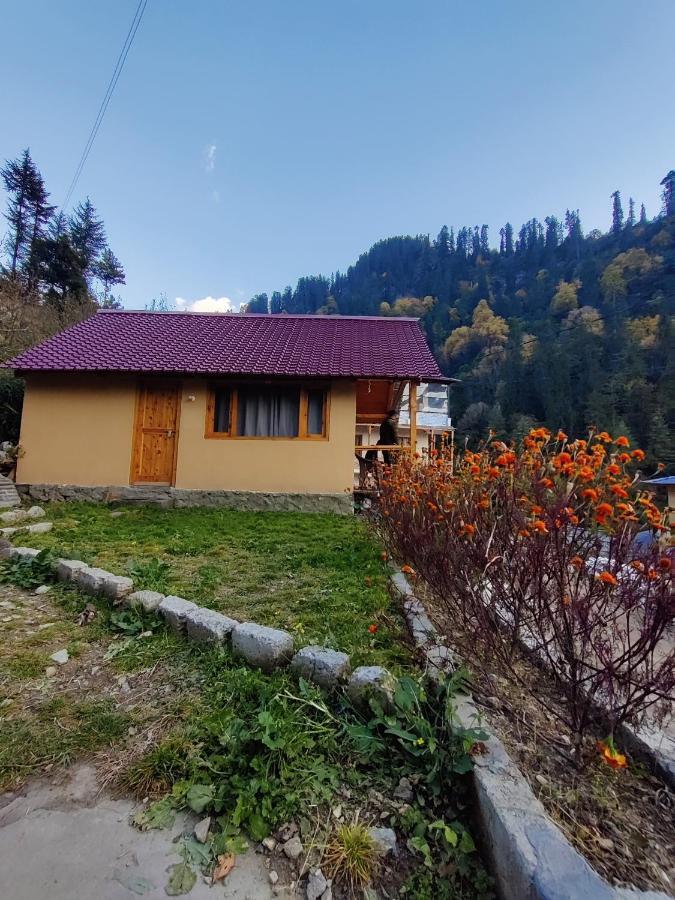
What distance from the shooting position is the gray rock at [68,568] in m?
3.48

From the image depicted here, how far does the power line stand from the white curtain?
594 cm

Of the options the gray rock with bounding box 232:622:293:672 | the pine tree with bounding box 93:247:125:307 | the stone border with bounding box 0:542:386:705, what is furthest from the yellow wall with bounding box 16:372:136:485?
the pine tree with bounding box 93:247:125:307

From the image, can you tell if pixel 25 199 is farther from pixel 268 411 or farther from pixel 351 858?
pixel 351 858

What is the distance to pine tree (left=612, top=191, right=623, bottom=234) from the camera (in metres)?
58.4

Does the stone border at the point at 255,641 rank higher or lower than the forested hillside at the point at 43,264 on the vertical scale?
lower

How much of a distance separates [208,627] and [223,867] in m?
1.33

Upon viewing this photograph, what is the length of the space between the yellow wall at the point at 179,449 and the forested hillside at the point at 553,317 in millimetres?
10362

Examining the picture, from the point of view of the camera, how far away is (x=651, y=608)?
1321mm

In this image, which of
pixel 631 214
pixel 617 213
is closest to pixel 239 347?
pixel 631 214

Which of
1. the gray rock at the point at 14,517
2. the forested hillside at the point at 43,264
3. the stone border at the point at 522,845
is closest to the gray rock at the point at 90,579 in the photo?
the stone border at the point at 522,845

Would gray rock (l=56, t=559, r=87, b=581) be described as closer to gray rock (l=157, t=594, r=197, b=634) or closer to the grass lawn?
the grass lawn

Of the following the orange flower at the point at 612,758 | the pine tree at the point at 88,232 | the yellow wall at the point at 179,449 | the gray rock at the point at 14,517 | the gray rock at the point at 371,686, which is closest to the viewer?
the orange flower at the point at 612,758

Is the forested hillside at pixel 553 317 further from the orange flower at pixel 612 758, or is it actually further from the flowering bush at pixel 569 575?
the orange flower at pixel 612 758

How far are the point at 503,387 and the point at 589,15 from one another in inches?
1295
